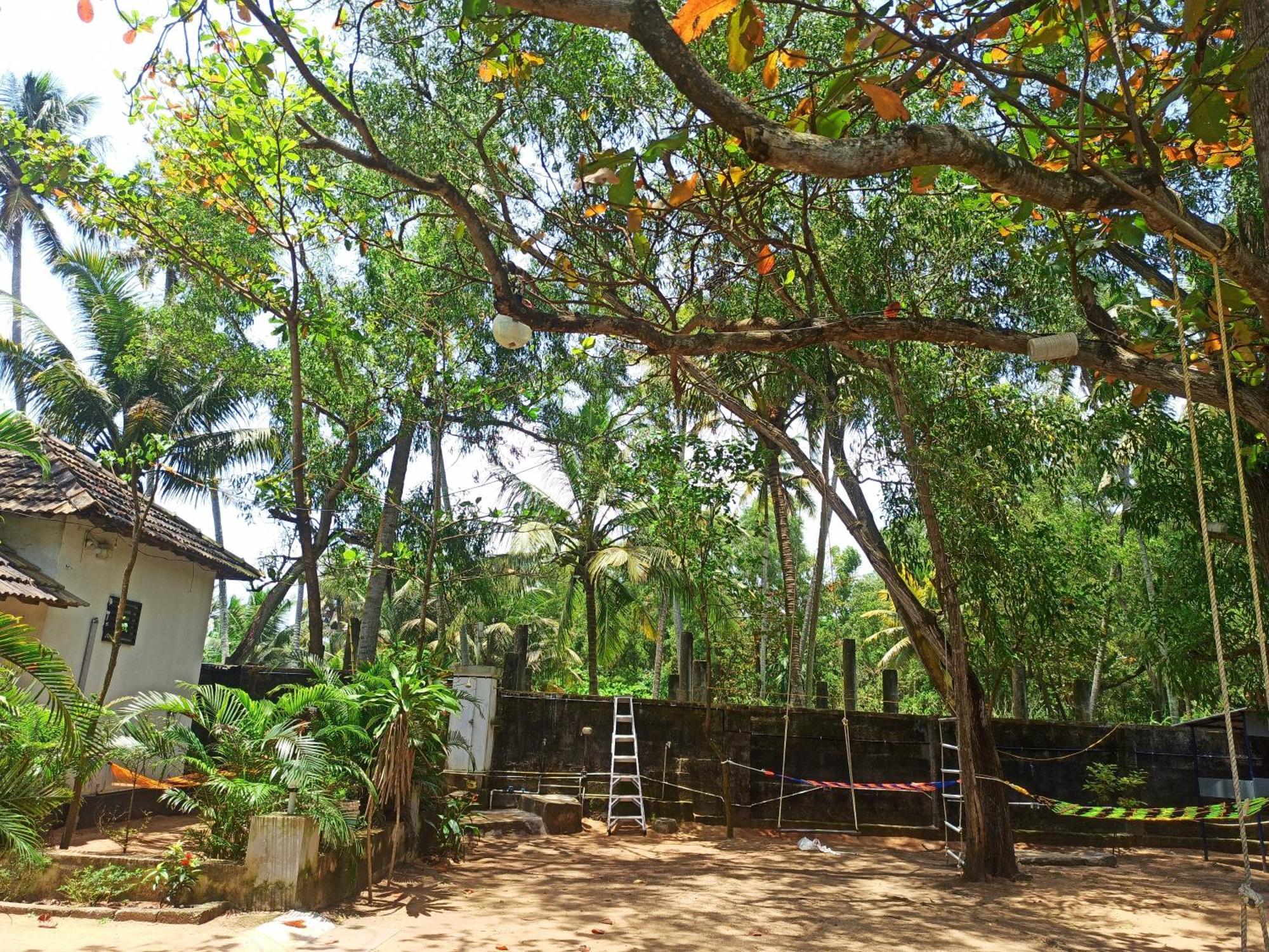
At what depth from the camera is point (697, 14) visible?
313 cm

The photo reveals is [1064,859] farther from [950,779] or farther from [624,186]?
[624,186]

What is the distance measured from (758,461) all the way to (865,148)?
8041 mm

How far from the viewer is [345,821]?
21.8 ft

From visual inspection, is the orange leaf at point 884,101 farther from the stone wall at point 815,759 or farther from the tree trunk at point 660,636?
the tree trunk at point 660,636

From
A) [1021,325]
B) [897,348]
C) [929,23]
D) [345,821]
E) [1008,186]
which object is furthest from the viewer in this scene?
[1021,325]

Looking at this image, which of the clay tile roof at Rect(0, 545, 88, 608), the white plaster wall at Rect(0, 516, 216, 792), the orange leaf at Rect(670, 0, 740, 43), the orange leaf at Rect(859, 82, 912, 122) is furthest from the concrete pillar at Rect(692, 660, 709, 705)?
the orange leaf at Rect(670, 0, 740, 43)

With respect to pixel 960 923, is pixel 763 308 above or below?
above

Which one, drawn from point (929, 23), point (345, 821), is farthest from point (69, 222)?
point (929, 23)

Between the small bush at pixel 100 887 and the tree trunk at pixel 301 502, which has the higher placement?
the tree trunk at pixel 301 502

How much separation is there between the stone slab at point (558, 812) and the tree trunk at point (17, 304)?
32.8 feet

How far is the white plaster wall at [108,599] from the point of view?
1006 centimetres

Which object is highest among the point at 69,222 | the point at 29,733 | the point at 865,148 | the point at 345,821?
the point at 69,222

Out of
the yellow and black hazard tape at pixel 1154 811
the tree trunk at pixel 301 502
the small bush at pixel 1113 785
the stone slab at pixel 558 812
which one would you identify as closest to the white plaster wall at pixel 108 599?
the tree trunk at pixel 301 502

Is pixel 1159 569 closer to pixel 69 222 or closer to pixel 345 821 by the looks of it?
pixel 345 821
